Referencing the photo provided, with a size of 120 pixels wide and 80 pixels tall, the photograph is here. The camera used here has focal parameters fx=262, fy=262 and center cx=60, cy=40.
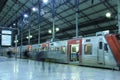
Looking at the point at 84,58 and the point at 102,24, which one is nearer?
the point at 84,58

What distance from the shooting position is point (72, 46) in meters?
25.8

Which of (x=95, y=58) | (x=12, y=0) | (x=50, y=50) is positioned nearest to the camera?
(x=95, y=58)

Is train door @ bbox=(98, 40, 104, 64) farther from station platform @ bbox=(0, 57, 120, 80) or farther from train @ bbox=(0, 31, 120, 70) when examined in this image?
station platform @ bbox=(0, 57, 120, 80)

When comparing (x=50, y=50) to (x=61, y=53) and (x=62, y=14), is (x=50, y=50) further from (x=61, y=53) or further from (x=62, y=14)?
(x=62, y=14)

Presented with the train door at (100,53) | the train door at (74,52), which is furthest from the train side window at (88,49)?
the train door at (74,52)

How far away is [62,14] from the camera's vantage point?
130 feet

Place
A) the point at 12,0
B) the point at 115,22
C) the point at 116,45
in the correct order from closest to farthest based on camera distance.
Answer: the point at 116,45, the point at 115,22, the point at 12,0

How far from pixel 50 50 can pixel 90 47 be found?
10292mm

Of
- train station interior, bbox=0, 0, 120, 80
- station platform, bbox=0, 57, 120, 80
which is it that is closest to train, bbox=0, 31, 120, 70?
train station interior, bbox=0, 0, 120, 80

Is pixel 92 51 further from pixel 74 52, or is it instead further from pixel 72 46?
pixel 72 46

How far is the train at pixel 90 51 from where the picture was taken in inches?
734

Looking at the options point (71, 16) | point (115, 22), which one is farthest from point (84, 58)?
point (71, 16)

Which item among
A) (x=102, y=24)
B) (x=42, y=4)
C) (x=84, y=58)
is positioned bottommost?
(x=84, y=58)

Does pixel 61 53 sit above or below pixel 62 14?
below
